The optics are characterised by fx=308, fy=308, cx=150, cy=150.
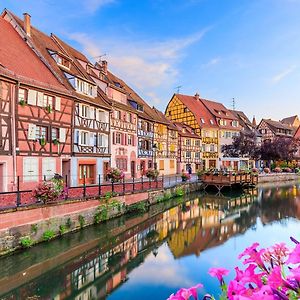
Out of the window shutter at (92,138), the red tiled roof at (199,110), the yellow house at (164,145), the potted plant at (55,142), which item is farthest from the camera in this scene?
the red tiled roof at (199,110)

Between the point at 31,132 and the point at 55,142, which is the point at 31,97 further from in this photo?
the point at 55,142

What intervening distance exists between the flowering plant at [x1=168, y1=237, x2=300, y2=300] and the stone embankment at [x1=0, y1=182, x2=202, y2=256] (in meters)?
11.7

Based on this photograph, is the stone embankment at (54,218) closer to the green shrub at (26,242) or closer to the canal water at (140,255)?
the green shrub at (26,242)

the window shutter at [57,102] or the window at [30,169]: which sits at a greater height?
the window shutter at [57,102]

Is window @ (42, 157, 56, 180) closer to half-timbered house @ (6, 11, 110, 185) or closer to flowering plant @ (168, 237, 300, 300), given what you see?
half-timbered house @ (6, 11, 110, 185)

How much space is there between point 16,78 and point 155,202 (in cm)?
1384

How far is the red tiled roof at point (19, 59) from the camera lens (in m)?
18.7

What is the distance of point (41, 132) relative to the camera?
65.1 feet

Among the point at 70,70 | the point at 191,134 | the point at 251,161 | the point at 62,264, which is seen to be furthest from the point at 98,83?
the point at 251,161

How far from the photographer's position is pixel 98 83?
95.6ft

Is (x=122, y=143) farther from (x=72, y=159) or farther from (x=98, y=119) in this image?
(x=72, y=159)

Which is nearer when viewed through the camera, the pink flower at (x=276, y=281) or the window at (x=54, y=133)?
the pink flower at (x=276, y=281)

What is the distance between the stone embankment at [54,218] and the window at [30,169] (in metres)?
4.37

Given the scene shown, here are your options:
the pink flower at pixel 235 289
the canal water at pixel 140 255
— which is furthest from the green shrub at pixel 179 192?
the pink flower at pixel 235 289
